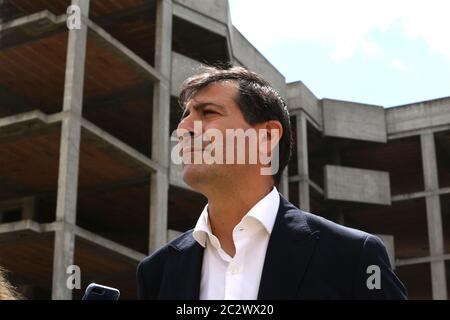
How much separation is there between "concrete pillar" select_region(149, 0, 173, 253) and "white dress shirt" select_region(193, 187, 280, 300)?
21412 millimetres

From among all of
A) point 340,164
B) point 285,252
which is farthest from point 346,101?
point 285,252

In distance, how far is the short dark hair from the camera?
3.11 meters

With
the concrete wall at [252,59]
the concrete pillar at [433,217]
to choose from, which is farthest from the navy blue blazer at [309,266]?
the concrete pillar at [433,217]

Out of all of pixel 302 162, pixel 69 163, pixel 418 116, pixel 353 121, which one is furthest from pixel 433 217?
pixel 69 163

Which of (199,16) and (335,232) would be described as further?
(199,16)

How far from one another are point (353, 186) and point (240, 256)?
108ft

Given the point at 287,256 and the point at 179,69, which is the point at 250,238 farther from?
the point at 179,69

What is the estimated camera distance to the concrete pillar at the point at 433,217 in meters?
33.0

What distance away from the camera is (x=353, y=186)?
3531 centimetres

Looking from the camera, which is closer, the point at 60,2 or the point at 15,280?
the point at 60,2

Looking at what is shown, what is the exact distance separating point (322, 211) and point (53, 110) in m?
15.1

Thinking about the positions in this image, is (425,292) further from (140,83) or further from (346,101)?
(140,83)

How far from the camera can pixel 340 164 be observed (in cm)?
3719

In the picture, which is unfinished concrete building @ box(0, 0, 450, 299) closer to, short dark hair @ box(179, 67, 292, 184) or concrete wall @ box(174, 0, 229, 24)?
concrete wall @ box(174, 0, 229, 24)
